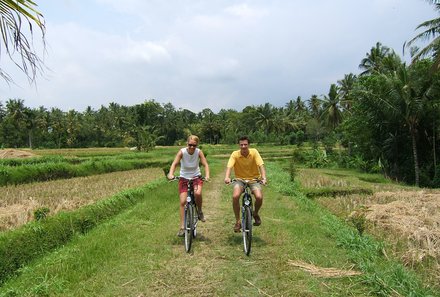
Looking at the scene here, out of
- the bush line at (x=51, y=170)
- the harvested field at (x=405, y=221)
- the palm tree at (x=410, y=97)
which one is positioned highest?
the palm tree at (x=410, y=97)

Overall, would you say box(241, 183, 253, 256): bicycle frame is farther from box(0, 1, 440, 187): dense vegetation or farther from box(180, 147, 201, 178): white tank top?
box(0, 1, 440, 187): dense vegetation

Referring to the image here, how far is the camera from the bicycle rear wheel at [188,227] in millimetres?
6500

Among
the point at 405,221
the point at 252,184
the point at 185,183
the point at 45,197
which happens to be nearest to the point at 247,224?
the point at 252,184

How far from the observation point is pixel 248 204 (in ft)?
21.4

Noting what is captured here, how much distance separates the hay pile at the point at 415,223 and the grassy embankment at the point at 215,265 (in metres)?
0.80

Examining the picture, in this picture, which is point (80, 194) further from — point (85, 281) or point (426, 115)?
point (426, 115)

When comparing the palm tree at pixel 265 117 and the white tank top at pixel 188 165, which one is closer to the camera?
the white tank top at pixel 188 165

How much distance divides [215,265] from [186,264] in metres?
0.46

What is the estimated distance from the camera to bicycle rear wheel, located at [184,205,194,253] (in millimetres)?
6500

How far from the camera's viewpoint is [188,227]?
6598mm

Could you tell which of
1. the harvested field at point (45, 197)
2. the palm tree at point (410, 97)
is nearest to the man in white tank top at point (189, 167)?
the harvested field at point (45, 197)

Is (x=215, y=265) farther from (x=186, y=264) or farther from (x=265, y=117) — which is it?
(x=265, y=117)

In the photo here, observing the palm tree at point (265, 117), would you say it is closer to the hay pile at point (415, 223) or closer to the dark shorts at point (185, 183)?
the hay pile at point (415, 223)

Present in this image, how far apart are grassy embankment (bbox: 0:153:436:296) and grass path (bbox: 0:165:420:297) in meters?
0.01
